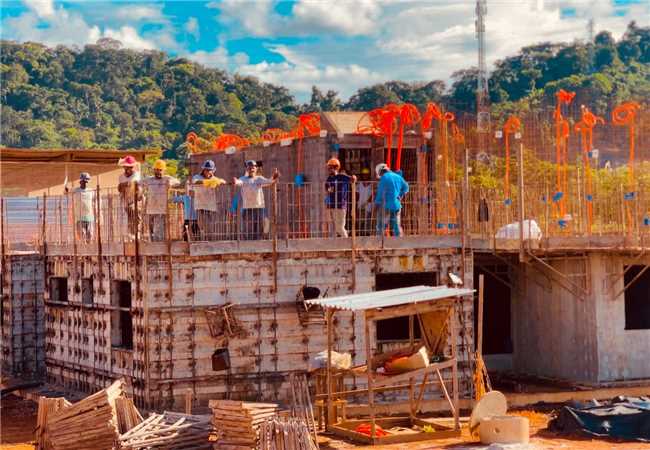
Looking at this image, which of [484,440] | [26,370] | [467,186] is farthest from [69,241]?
[484,440]

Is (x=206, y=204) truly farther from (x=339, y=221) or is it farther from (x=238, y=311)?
(x=339, y=221)

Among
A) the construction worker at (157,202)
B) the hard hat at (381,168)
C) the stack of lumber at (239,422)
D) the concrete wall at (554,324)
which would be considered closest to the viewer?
the stack of lumber at (239,422)

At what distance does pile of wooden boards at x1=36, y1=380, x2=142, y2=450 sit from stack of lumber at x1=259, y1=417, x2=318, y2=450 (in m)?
2.56

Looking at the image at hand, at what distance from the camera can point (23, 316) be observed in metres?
27.8

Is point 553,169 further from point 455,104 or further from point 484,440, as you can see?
point 455,104

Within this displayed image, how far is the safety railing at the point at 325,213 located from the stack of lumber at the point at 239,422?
14.2 ft

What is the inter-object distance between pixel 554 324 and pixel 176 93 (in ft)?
212

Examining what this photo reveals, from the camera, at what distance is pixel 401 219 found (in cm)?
2377

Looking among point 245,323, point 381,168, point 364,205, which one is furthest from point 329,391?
point 381,168

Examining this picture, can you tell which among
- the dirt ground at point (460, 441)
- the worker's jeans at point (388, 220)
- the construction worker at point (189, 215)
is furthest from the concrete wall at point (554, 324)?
the construction worker at point (189, 215)

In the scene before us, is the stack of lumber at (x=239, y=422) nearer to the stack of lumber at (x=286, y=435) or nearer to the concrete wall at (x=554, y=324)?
the stack of lumber at (x=286, y=435)

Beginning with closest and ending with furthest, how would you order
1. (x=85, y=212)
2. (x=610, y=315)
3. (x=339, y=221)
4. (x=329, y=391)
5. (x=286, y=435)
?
(x=286, y=435)
(x=329, y=391)
(x=339, y=221)
(x=610, y=315)
(x=85, y=212)

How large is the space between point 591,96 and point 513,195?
47.9 meters

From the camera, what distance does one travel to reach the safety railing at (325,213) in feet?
71.9
